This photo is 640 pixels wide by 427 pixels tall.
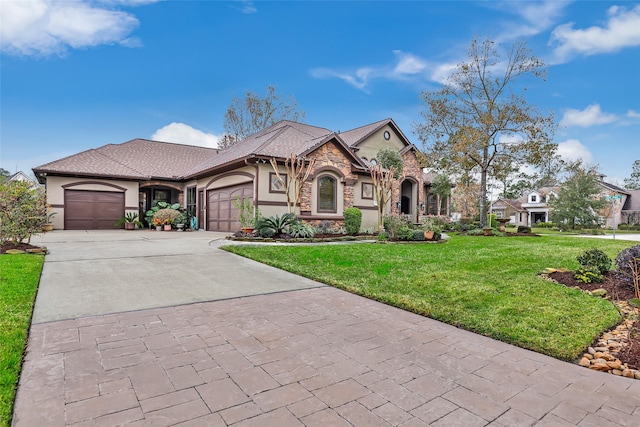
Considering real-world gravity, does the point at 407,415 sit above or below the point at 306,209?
below

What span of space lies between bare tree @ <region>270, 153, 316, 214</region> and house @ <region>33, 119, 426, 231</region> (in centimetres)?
29

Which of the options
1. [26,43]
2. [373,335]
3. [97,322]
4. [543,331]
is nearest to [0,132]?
[26,43]

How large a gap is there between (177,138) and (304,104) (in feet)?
39.5

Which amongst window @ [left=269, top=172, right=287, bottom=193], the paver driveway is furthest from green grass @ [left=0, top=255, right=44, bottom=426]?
window @ [left=269, top=172, right=287, bottom=193]

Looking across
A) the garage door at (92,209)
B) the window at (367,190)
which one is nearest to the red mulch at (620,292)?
the window at (367,190)

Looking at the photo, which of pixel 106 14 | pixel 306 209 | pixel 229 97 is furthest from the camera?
pixel 229 97

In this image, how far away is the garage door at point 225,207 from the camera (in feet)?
47.9

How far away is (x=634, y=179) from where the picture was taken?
50906mm

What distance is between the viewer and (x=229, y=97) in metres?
27.8

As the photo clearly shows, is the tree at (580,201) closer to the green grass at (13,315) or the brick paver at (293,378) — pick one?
Answer: the brick paver at (293,378)

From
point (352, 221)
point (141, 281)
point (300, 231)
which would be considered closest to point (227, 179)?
point (300, 231)

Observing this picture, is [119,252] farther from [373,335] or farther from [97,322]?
[373,335]

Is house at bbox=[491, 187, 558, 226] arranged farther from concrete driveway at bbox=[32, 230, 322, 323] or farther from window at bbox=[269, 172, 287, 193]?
concrete driveway at bbox=[32, 230, 322, 323]

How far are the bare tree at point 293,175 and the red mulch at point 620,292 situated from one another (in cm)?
881
